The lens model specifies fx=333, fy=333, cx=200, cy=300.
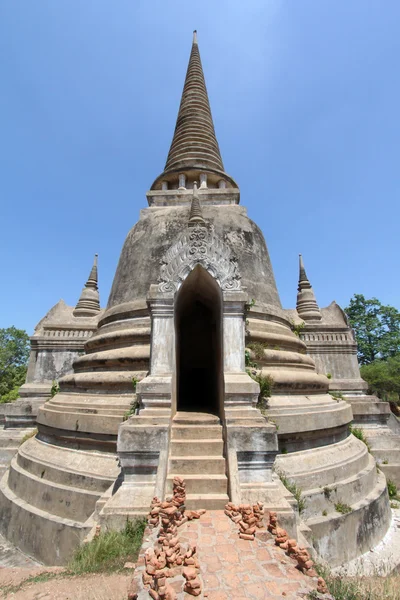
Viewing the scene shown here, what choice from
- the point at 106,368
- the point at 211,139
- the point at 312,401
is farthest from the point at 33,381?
the point at 211,139

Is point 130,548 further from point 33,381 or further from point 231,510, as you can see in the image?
point 33,381

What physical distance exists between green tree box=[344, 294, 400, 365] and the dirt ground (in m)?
38.1

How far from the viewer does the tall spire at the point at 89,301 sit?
13.3 m

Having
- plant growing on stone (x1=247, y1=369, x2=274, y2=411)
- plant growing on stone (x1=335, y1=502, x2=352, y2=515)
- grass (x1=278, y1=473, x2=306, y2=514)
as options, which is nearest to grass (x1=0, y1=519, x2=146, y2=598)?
grass (x1=278, y1=473, x2=306, y2=514)

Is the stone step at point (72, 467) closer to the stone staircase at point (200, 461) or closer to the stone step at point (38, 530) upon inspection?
the stone step at point (38, 530)

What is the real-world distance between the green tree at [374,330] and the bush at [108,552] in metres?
37.4

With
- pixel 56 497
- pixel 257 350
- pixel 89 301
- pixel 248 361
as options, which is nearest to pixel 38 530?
pixel 56 497

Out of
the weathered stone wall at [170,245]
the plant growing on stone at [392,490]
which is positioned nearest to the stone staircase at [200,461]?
the weathered stone wall at [170,245]

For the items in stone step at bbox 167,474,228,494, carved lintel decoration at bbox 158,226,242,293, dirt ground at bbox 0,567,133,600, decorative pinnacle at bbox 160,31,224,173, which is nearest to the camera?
dirt ground at bbox 0,567,133,600

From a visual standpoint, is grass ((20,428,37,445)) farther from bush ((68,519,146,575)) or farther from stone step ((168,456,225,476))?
bush ((68,519,146,575))

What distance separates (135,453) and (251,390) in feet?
5.95

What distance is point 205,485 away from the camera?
4.36 meters

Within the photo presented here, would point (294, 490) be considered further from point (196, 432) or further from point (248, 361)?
point (248, 361)

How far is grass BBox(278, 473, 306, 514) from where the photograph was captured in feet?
17.5
